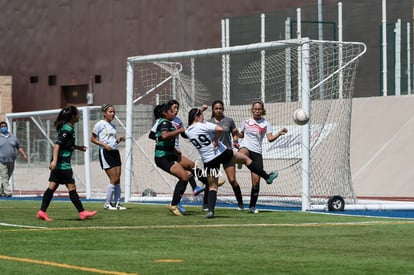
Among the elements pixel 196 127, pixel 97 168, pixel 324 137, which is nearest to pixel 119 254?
pixel 196 127

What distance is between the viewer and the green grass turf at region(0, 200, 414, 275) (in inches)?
422

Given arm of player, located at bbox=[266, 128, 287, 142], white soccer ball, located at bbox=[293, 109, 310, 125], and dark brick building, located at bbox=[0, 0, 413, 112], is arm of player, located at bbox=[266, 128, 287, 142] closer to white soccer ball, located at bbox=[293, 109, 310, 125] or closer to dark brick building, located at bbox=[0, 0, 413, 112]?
white soccer ball, located at bbox=[293, 109, 310, 125]

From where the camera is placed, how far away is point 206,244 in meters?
13.2

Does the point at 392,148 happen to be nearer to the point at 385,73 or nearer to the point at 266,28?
the point at 385,73

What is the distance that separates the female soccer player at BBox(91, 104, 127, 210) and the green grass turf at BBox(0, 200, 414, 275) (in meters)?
2.23

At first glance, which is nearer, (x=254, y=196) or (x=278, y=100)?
(x=254, y=196)

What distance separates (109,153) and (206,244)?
28.3 ft

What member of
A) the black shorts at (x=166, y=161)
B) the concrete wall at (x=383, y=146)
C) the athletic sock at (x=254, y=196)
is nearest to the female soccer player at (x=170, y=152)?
the black shorts at (x=166, y=161)

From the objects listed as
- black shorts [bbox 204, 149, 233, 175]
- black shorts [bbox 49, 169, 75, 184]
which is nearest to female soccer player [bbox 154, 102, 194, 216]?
black shorts [bbox 204, 149, 233, 175]

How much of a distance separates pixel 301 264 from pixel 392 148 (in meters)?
19.3

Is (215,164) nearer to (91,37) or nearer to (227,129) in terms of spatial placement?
(227,129)

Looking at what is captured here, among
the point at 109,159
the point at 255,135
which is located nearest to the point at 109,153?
the point at 109,159

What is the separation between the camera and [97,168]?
113 ft

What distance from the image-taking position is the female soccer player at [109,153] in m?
21.5
